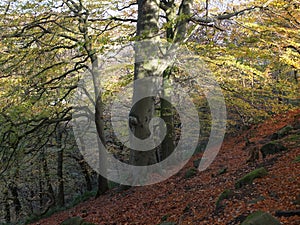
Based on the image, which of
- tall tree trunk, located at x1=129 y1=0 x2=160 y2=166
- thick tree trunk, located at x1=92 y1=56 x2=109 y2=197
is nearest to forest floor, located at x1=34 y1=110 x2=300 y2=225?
tall tree trunk, located at x1=129 y1=0 x2=160 y2=166

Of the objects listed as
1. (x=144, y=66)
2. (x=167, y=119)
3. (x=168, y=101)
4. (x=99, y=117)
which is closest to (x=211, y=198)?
(x=144, y=66)

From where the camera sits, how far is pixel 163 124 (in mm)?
13586

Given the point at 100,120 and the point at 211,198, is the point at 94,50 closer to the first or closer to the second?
the point at 211,198

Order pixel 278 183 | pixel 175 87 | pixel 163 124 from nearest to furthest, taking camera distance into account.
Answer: pixel 278 183 → pixel 163 124 → pixel 175 87

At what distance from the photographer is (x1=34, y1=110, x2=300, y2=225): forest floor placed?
5.09m

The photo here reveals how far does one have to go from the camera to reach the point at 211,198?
6484 millimetres

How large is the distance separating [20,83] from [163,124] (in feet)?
19.7

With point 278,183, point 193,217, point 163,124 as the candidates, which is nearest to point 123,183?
point 163,124

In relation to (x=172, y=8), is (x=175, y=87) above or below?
below

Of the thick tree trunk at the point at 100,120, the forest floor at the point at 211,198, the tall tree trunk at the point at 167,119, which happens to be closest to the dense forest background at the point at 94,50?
the thick tree trunk at the point at 100,120

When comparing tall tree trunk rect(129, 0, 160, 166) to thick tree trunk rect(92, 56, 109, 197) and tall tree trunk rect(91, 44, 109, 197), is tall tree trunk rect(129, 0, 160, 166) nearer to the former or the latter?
tall tree trunk rect(91, 44, 109, 197)

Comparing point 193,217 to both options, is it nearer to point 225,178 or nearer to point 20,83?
point 225,178

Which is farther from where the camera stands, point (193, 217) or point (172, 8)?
point (172, 8)

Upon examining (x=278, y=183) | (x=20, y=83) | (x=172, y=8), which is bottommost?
(x=278, y=183)
